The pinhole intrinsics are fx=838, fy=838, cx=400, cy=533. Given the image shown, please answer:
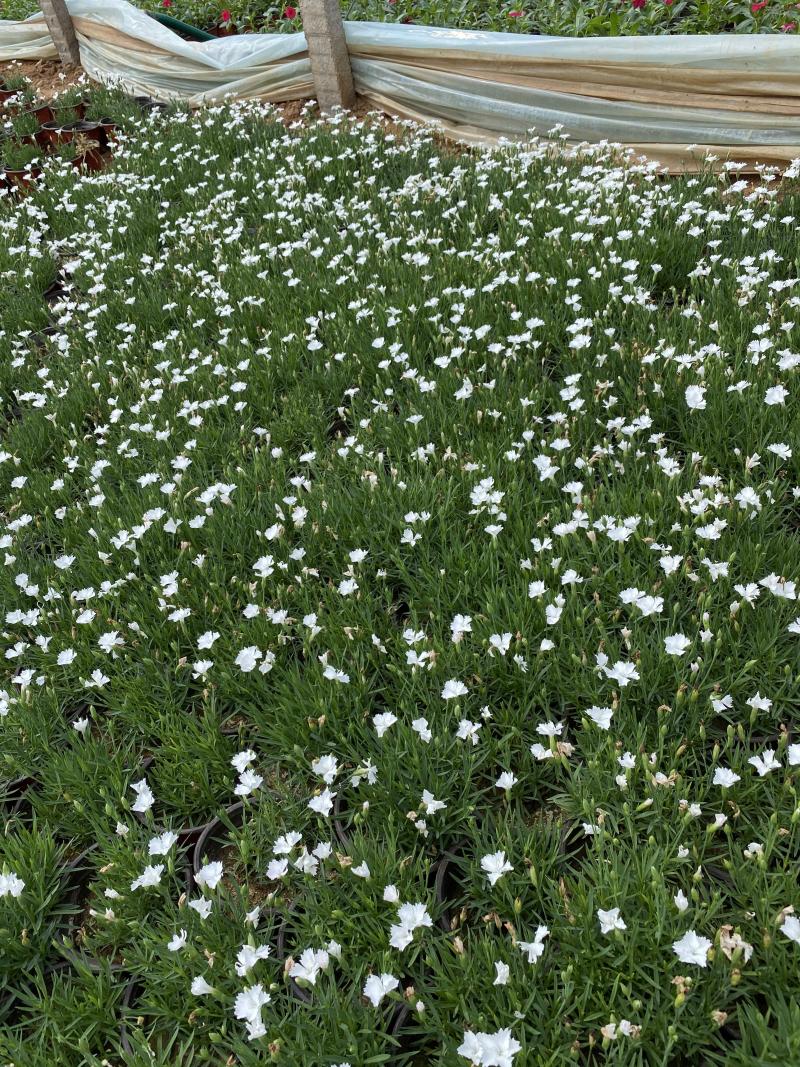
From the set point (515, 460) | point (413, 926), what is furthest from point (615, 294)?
point (413, 926)

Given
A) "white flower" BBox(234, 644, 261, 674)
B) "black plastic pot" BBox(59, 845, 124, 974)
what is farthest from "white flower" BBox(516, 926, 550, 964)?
"white flower" BBox(234, 644, 261, 674)

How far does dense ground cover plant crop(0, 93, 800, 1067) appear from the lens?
1811 mm

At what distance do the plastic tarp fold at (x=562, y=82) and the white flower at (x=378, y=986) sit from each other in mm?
4852

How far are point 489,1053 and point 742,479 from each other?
195cm

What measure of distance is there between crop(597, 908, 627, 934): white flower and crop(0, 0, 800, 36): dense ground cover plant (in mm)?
6221

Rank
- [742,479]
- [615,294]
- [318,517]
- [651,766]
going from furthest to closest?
[615,294]
[318,517]
[742,479]
[651,766]

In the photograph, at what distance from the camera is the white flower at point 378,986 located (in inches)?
68.5

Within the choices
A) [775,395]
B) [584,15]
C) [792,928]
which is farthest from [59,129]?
[792,928]

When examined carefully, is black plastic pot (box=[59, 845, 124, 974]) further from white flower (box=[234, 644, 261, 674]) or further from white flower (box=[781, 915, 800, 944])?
white flower (box=[781, 915, 800, 944])

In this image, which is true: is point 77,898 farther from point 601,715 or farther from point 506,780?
point 601,715

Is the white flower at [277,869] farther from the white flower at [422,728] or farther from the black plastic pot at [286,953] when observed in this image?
→ the white flower at [422,728]

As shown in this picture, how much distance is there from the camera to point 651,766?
201 cm

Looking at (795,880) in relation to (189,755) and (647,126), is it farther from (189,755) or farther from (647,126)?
(647,126)

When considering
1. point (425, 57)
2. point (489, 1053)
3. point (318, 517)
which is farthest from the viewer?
point (425, 57)
